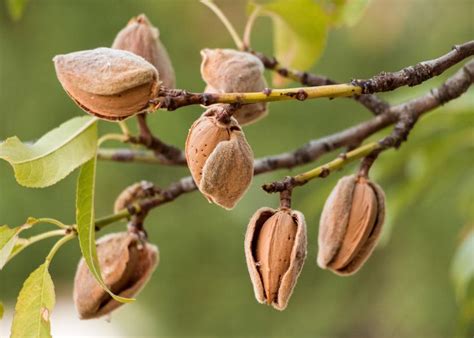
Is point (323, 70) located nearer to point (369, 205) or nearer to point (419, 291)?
point (419, 291)

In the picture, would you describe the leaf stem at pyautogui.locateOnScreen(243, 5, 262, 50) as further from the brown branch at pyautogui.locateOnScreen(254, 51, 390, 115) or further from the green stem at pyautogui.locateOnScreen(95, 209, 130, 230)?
the green stem at pyautogui.locateOnScreen(95, 209, 130, 230)

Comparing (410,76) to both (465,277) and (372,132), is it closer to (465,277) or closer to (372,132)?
(372,132)

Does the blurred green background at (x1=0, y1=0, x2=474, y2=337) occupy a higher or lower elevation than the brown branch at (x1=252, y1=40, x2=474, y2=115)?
higher

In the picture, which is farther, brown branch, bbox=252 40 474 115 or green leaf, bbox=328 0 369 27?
green leaf, bbox=328 0 369 27

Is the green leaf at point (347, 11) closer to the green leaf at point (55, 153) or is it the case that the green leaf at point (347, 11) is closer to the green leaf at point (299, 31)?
the green leaf at point (299, 31)

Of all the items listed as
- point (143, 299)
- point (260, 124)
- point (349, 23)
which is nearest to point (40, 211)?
point (143, 299)

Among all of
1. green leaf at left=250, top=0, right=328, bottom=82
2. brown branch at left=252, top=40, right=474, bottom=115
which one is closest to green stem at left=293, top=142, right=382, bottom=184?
brown branch at left=252, top=40, right=474, bottom=115
